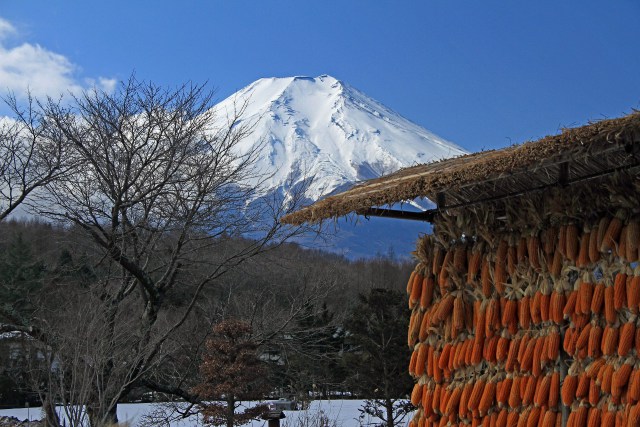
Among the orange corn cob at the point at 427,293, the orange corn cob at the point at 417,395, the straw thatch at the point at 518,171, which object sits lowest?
the orange corn cob at the point at 417,395

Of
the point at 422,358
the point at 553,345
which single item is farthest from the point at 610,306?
the point at 422,358

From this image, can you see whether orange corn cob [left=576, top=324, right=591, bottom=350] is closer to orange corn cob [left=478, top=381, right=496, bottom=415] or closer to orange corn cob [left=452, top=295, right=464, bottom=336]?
orange corn cob [left=478, top=381, right=496, bottom=415]

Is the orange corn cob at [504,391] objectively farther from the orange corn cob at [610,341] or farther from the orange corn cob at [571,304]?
the orange corn cob at [610,341]

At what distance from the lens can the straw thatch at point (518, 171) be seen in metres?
4.22

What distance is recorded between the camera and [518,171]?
4.75 metres

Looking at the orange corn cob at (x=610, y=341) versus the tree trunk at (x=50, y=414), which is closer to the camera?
the orange corn cob at (x=610, y=341)

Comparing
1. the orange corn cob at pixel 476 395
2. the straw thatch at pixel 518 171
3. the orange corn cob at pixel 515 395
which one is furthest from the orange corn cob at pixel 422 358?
the straw thatch at pixel 518 171

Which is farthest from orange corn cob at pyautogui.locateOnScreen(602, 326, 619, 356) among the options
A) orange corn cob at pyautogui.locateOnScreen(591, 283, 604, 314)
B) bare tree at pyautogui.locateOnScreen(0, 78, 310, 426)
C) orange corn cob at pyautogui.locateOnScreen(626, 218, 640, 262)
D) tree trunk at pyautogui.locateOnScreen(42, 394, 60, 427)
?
bare tree at pyautogui.locateOnScreen(0, 78, 310, 426)

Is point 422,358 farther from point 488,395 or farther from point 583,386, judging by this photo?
point 583,386

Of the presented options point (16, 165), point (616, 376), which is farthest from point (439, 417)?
point (16, 165)

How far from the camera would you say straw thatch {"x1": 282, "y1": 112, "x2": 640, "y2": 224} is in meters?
4.22

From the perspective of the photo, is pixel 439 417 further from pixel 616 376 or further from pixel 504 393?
pixel 616 376

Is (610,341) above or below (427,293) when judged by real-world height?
below

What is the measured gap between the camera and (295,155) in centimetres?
16725
